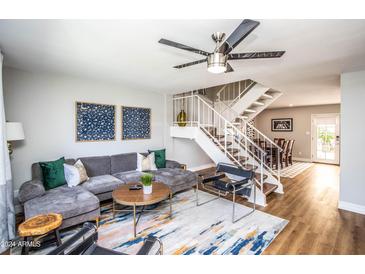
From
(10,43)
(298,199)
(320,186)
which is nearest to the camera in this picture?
(10,43)

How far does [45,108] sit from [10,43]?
141 cm

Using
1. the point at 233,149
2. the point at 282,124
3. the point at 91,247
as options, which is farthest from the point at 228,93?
the point at 91,247

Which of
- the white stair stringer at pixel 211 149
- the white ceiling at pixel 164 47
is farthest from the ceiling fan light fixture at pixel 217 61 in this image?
the white stair stringer at pixel 211 149

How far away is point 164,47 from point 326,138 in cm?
789

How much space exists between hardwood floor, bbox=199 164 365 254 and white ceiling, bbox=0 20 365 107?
2391 mm

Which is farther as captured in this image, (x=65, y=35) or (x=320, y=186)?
(x=320, y=186)

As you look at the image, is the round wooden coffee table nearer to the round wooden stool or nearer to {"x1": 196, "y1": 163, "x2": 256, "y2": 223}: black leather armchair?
the round wooden stool

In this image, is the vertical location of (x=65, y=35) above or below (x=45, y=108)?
above

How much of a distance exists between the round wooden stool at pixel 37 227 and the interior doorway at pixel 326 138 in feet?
28.9

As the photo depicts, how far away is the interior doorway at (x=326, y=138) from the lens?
22.8ft

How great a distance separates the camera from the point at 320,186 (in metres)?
4.46

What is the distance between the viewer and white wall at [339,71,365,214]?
309 centimetres

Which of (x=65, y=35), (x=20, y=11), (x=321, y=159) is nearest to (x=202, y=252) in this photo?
(x=20, y=11)

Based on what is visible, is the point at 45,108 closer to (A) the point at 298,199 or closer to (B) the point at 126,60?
(B) the point at 126,60
